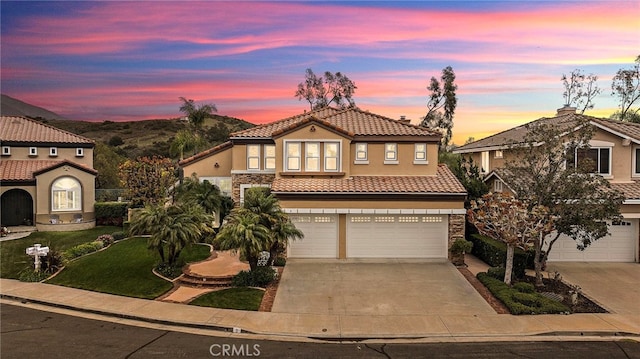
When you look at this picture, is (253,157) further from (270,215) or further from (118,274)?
(118,274)

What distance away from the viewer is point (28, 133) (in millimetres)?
28016

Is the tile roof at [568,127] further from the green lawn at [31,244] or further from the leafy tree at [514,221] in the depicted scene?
the green lawn at [31,244]

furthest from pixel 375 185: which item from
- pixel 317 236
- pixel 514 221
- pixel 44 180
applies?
pixel 44 180

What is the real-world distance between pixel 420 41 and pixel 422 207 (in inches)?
479

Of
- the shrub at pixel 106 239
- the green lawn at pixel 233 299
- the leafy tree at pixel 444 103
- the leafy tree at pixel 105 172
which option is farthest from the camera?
the leafy tree at pixel 444 103

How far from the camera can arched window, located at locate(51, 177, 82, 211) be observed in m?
26.0

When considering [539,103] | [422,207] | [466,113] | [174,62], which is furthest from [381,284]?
[466,113]

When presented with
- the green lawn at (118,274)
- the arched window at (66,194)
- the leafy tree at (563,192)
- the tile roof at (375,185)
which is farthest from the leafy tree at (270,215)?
the arched window at (66,194)

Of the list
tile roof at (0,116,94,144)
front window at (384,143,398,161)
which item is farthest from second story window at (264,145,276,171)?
tile roof at (0,116,94,144)

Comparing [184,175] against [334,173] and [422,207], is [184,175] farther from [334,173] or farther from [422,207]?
[422,207]

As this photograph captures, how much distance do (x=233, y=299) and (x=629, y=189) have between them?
20418 millimetres

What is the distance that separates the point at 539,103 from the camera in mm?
36188

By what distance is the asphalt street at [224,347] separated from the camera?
10.5m

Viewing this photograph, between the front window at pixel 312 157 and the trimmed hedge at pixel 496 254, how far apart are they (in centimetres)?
953
